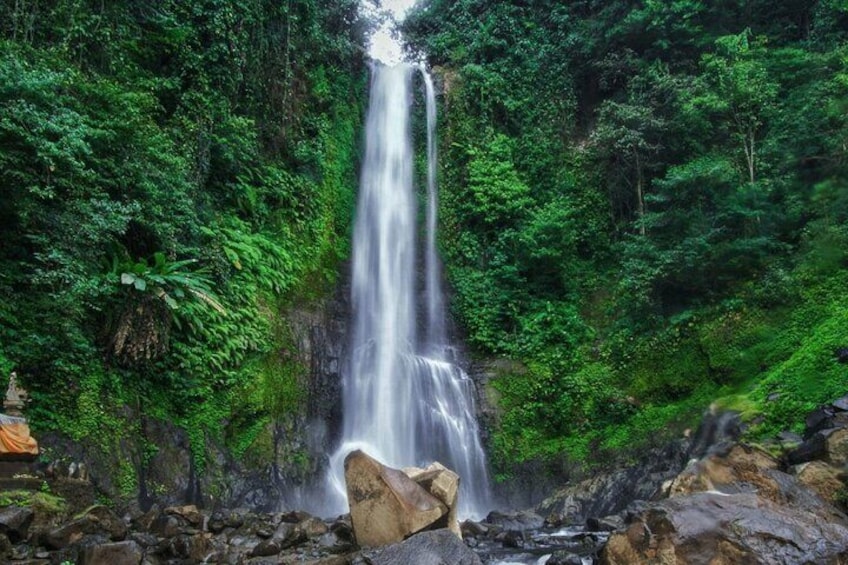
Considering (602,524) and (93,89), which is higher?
(93,89)

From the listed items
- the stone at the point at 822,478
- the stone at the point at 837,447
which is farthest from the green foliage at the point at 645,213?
the stone at the point at 822,478

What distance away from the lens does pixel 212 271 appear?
12422mm

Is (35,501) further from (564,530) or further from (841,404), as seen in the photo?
(841,404)

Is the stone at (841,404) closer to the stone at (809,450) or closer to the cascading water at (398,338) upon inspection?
the stone at (809,450)

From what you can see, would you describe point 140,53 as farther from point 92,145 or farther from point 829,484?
point 829,484

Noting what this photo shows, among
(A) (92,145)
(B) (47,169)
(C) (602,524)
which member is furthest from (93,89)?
(C) (602,524)

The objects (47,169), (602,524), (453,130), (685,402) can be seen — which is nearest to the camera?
(47,169)

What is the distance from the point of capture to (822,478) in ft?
25.7

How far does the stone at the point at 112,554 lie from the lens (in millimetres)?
6418

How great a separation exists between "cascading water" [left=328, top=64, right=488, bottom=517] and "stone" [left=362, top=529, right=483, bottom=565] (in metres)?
6.39

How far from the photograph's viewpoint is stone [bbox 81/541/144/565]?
6418 mm

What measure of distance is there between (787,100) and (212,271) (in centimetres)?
1641

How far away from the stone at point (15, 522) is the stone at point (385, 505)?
384 cm

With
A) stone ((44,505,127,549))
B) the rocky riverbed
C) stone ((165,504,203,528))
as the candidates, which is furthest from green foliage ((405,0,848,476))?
stone ((44,505,127,549))
